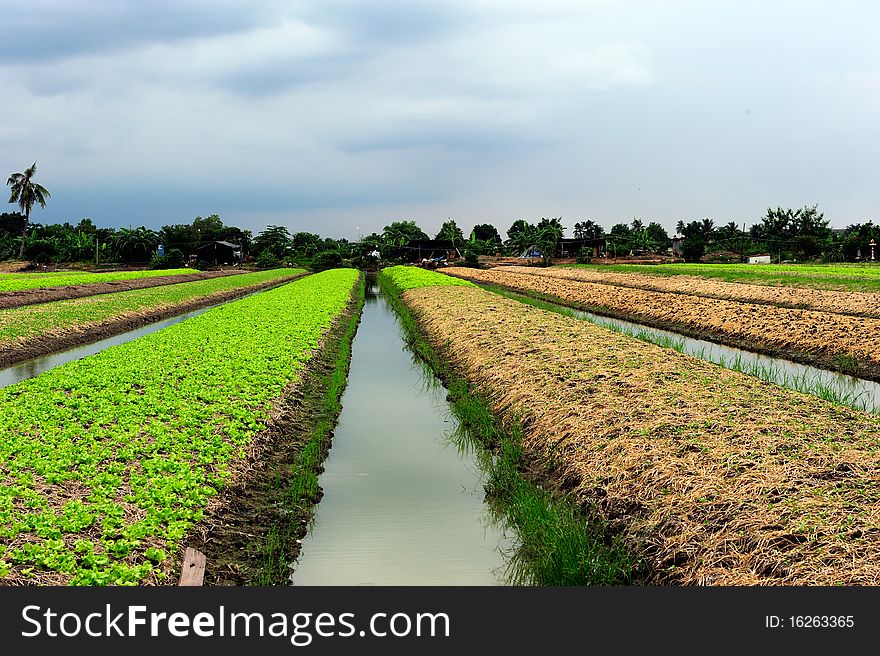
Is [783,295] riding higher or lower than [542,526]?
higher

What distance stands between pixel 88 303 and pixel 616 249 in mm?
66298

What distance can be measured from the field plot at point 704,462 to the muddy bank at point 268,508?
2.67 m

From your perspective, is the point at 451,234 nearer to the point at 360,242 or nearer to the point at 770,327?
the point at 360,242

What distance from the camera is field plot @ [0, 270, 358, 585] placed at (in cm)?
564

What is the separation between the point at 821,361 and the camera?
15.4 m

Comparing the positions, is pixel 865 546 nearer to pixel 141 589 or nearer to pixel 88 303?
pixel 141 589

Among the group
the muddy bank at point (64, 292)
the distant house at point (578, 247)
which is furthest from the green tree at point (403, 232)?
the muddy bank at point (64, 292)

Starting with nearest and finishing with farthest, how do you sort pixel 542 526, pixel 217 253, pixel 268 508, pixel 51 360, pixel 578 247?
pixel 542 526
pixel 268 508
pixel 51 360
pixel 217 253
pixel 578 247

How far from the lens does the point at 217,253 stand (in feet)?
266

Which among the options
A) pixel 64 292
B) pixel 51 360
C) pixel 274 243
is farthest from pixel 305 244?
pixel 51 360

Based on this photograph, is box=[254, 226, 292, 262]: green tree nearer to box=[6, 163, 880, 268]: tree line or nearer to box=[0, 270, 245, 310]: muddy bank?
Answer: box=[6, 163, 880, 268]: tree line

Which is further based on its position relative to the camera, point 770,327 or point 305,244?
point 305,244

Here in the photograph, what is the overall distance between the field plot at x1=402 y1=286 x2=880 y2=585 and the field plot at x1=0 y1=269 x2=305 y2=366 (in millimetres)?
11677

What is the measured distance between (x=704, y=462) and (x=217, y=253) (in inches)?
3119
